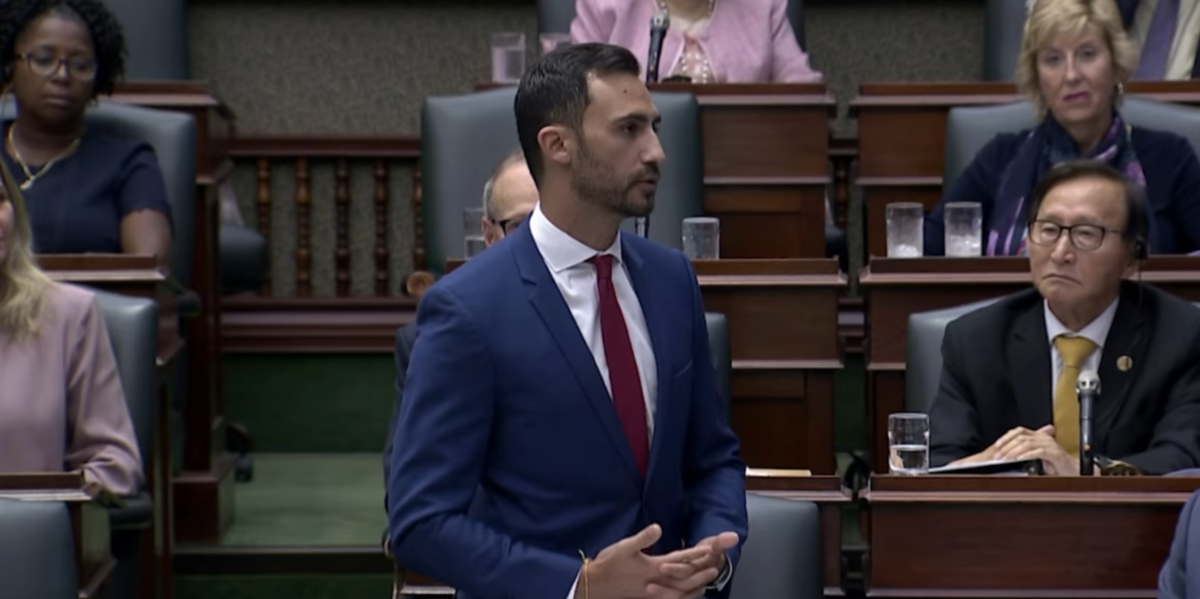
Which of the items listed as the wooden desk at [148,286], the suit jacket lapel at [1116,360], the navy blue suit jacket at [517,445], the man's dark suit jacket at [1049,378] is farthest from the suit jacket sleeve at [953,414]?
the wooden desk at [148,286]

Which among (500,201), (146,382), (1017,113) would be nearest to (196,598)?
(146,382)

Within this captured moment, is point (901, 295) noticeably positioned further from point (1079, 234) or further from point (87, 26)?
point (87, 26)

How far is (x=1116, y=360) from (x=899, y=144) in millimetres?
835

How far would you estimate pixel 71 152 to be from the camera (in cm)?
285

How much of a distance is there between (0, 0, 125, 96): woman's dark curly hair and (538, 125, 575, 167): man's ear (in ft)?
4.67

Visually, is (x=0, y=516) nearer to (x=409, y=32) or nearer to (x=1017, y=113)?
(x=1017, y=113)

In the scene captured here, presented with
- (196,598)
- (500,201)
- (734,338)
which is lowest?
(196,598)

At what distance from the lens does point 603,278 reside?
1584 millimetres

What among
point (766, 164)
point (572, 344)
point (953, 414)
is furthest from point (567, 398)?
point (766, 164)

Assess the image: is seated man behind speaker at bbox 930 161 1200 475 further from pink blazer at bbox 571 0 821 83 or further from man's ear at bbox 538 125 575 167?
pink blazer at bbox 571 0 821 83

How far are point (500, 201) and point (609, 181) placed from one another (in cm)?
56

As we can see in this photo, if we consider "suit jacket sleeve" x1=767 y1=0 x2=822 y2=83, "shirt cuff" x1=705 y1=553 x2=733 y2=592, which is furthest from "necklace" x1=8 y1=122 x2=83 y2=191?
"shirt cuff" x1=705 y1=553 x2=733 y2=592

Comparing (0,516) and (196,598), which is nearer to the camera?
(0,516)

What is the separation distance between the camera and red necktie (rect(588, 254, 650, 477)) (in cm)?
156
